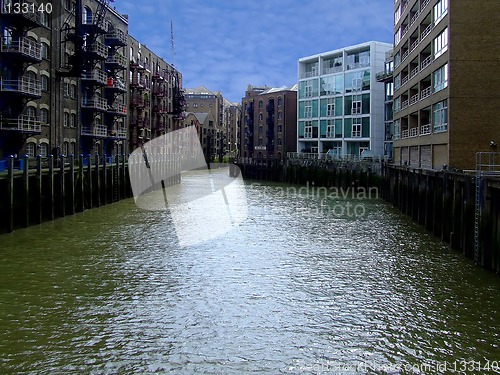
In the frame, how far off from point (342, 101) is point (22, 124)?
181ft

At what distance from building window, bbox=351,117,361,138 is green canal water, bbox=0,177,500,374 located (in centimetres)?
5772

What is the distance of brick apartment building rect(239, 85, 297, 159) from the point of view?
3996 inches

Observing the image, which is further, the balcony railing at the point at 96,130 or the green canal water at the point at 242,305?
the balcony railing at the point at 96,130

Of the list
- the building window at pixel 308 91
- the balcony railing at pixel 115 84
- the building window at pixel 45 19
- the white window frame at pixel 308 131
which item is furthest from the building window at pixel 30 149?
the building window at pixel 308 91

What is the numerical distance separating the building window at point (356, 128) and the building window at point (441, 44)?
41000 mm

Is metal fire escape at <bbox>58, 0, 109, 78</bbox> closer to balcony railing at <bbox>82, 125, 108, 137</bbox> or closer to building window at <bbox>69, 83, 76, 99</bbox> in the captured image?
building window at <bbox>69, 83, 76, 99</bbox>

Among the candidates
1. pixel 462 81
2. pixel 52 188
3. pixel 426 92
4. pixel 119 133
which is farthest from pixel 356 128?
pixel 52 188

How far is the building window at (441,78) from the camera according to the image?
36.4 meters

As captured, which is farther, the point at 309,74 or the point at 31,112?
the point at 309,74

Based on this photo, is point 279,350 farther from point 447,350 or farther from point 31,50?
point 31,50

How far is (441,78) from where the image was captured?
3759cm

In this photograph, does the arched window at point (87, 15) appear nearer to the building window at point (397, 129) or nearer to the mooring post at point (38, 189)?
the mooring post at point (38, 189)

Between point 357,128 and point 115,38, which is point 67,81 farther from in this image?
point 357,128

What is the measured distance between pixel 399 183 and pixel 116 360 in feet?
93.8
